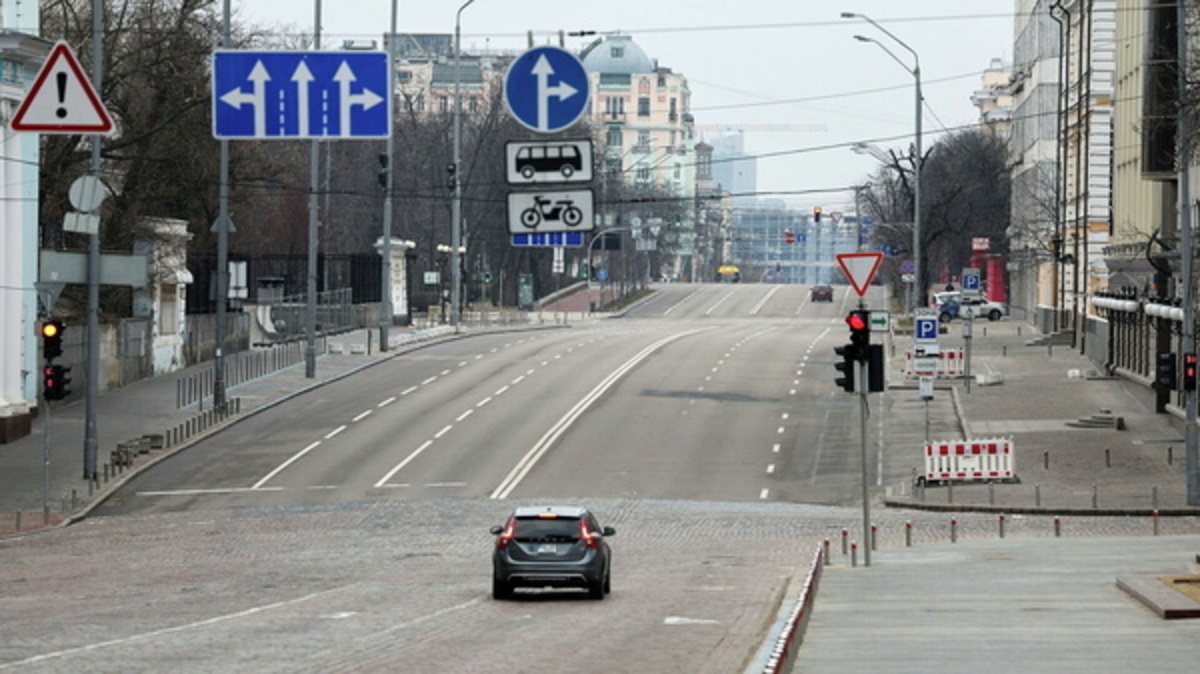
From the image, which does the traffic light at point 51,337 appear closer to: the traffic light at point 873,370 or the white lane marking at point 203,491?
the white lane marking at point 203,491

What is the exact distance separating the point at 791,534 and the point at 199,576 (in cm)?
1204

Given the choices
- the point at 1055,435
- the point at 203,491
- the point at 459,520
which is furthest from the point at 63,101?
the point at 1055,435

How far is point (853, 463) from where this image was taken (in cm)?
4994

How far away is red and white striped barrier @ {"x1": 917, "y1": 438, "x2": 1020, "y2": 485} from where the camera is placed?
4609 cm

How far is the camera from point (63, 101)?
16141 mm

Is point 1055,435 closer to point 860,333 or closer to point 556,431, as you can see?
point 556,431

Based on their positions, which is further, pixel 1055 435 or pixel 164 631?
pixel 1055 435

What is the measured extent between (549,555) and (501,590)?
81cm

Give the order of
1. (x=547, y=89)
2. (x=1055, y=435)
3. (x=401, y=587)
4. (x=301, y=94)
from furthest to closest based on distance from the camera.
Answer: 1. (x=1055, y=435)
2. (x=401, y=587)
3. (x=301, y=94)
4. (x=547, y=89)

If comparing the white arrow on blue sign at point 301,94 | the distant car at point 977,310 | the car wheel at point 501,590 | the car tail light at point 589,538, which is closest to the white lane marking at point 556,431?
the car wheel at point 501,590

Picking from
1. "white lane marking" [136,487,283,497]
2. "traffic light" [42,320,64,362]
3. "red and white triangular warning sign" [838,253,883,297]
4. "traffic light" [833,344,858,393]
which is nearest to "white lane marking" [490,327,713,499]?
"white lane marking" [136,487,283,497]

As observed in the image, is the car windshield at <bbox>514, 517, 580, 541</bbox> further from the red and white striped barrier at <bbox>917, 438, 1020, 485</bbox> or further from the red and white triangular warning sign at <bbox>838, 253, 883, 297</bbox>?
the red and white striped barrier at <bbox>917, 438, 1020, 485</bbox>

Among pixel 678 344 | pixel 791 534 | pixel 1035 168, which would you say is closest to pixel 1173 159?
pixel 791 534

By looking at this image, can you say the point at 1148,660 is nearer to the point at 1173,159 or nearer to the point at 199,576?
the point at 199,576
